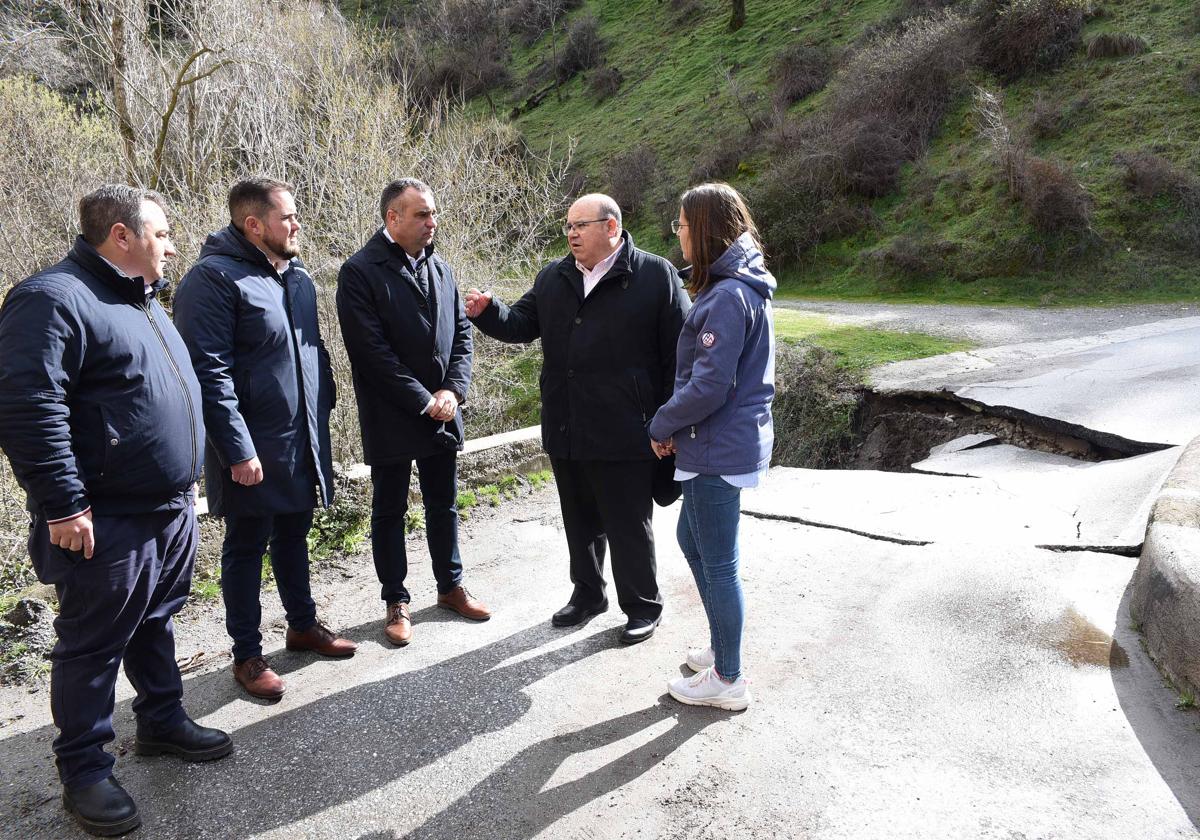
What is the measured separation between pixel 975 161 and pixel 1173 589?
19.4 meters

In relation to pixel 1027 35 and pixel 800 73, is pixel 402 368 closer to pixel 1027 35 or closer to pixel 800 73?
pixel 1027 35

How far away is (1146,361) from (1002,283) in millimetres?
7906

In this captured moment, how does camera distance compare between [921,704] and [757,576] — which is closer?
[921,704]


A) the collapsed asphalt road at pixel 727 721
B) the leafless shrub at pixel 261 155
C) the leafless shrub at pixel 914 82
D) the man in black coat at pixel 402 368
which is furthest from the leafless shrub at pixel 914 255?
the man in black coat at pixel 402 368

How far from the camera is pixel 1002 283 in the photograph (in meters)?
17.1

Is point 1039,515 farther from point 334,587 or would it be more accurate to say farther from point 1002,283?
point 1002,283

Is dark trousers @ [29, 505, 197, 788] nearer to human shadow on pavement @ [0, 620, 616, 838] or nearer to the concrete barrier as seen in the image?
human shadow on pavement @ [0, 620, 616, 838]

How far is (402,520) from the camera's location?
431cm

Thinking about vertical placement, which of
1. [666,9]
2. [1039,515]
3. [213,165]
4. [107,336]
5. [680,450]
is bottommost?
[1039,515]

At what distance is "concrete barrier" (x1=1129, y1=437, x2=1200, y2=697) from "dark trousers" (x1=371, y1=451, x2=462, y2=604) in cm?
320

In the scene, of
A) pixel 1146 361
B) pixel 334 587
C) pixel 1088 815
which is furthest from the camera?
pixel 1146 361

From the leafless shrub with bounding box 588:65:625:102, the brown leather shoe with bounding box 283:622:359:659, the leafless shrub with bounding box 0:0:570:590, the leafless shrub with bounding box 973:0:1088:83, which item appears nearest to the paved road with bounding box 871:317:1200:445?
the leafless shrub with bounding box 0:0:570:590

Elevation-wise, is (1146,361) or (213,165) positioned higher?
(213,165)

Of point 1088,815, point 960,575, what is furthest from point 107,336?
point 960,575
